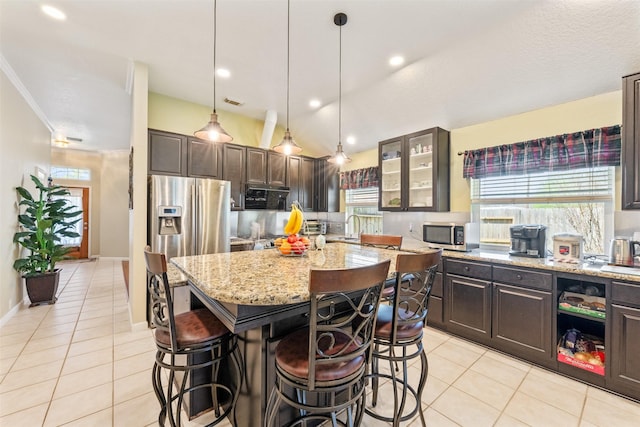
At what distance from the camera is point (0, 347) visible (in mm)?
2631

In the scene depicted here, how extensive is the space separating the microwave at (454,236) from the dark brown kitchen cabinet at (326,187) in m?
2.30

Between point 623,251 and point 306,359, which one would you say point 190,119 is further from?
point 623,251

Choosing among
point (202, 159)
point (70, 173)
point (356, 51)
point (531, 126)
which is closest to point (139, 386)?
point (202, 159)

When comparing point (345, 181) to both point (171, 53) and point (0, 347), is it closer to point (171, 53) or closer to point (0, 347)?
point (171, 53)

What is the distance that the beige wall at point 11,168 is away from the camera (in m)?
3.14

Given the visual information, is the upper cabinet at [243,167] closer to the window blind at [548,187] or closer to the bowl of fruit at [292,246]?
the bowl of fruit at [292,246]

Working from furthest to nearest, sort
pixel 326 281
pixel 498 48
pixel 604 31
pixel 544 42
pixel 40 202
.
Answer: pixel 40 202 → pixel 498 48 → pixel 544 42 → pixel 604 31 → pixel 326 281

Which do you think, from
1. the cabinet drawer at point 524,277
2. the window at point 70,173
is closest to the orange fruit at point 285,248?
the cabinet drawer at point 524,277

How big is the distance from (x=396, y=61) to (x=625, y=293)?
2.90 m

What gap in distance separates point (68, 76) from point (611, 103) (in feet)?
19.7

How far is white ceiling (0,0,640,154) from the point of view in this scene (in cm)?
224

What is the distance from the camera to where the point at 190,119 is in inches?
166

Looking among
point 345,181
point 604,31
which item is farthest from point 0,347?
point 604,31

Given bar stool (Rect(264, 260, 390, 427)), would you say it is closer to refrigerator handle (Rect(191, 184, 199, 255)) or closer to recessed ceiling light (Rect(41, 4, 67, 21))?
refrigerator handle (Rect(191, 184, 199, 255))
